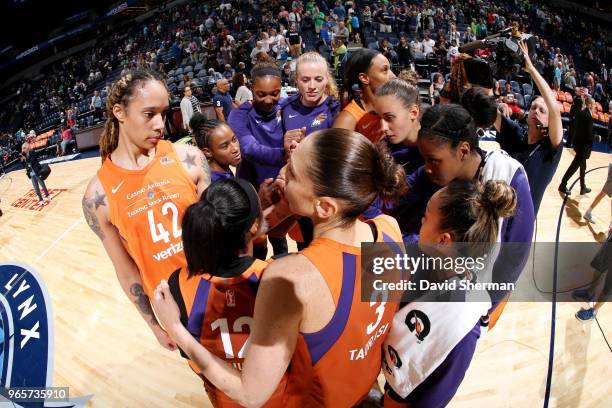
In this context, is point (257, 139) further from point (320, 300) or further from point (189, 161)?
point (320, 300)

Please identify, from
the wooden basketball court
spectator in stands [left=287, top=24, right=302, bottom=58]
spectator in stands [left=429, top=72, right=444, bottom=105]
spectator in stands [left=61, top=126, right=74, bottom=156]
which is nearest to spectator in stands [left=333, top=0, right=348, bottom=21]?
spectator in stands [left=287, top=24, right=302, bottom=58]

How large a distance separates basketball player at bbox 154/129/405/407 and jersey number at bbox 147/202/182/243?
2.23ft

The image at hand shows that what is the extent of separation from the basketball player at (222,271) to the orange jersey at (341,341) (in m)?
0.15

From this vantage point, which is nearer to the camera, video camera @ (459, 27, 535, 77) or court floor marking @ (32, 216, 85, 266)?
video camera @ (459, 27, 535, 77)

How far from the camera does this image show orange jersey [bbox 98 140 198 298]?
1.85 metres

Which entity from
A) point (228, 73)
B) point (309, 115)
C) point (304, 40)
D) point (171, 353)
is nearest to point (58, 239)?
point (171, 353)

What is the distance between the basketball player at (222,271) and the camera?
3.76 feet

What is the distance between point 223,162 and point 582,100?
5183mm

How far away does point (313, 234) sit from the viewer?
4.33ft

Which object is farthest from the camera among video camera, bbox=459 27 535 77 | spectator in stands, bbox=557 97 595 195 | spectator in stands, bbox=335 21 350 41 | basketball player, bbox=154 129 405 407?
spectator in stands, bbox=335 21 350 41

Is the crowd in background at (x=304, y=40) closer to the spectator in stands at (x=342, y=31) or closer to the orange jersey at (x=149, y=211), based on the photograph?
the spectator in stands at (x=342, y=31)

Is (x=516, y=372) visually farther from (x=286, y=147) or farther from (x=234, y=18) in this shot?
(x=234, y=18)

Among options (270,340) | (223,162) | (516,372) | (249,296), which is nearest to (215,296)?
(249,296)

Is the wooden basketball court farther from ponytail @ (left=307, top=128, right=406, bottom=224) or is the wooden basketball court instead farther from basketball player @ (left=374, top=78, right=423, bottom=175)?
ponytail @ (left=307, top=128, right=406, bottom=224)
